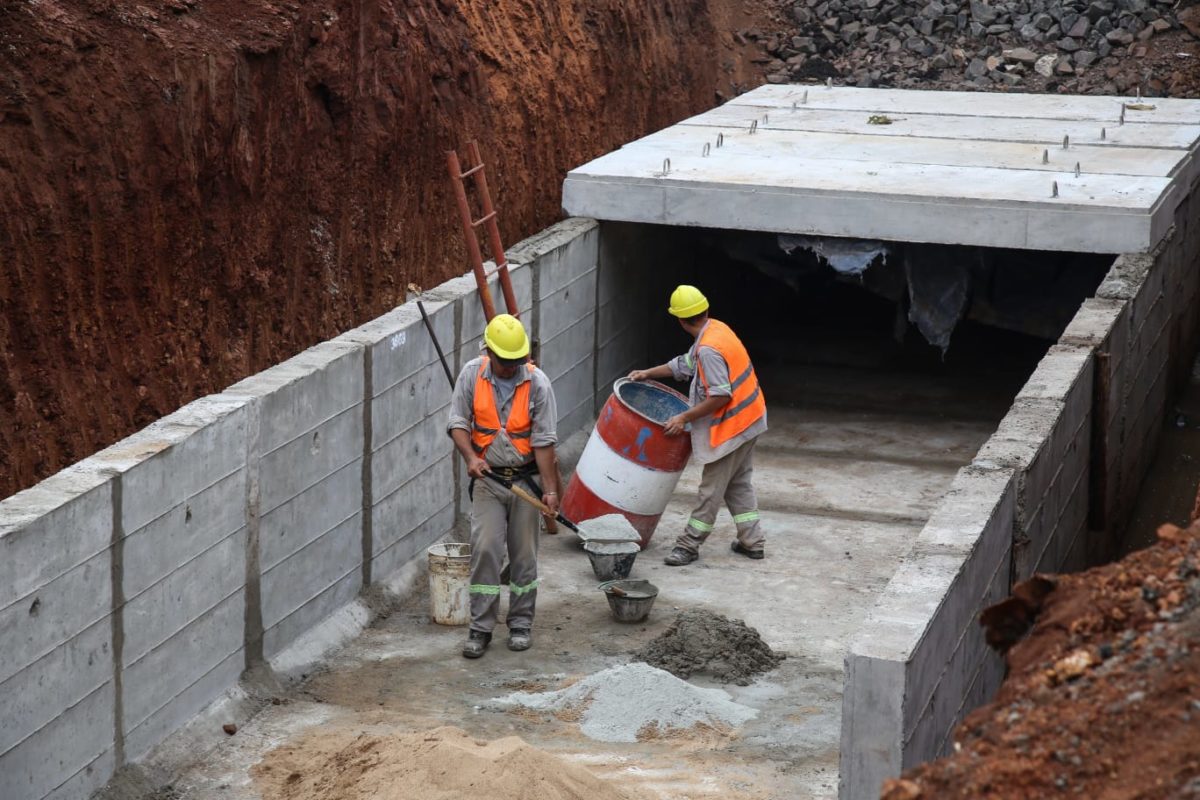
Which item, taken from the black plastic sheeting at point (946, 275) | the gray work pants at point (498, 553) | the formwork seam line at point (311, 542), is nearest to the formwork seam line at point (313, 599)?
the formwork seam line at point (311, 542)

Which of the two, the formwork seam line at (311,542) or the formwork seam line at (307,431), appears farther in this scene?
the formwork seam line at (311,542)

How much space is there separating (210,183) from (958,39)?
12530mm

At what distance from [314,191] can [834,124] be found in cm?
607

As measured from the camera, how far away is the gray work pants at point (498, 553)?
8508mm

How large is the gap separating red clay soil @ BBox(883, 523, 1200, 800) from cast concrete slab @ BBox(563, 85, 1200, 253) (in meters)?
7.75

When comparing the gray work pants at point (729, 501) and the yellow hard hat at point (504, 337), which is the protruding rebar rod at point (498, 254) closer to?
the gray work pants at point (729, 501)

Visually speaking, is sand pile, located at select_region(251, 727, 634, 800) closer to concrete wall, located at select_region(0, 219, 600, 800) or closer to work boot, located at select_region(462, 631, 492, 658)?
concrete wall, located at select_region(0, 219, 600, 800)

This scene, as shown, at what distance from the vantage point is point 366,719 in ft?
25.7

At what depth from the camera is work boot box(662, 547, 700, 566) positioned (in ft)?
33.5

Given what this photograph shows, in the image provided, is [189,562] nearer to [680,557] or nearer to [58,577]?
[58,577]

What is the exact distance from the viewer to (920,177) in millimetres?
12703

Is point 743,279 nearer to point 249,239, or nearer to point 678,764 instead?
point 249,239

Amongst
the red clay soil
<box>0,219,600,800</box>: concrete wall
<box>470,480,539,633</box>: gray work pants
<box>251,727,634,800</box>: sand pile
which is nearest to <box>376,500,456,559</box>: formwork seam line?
<box>0,219,600,800</box>: concrete wall

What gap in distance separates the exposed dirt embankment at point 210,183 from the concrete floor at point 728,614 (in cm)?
216
